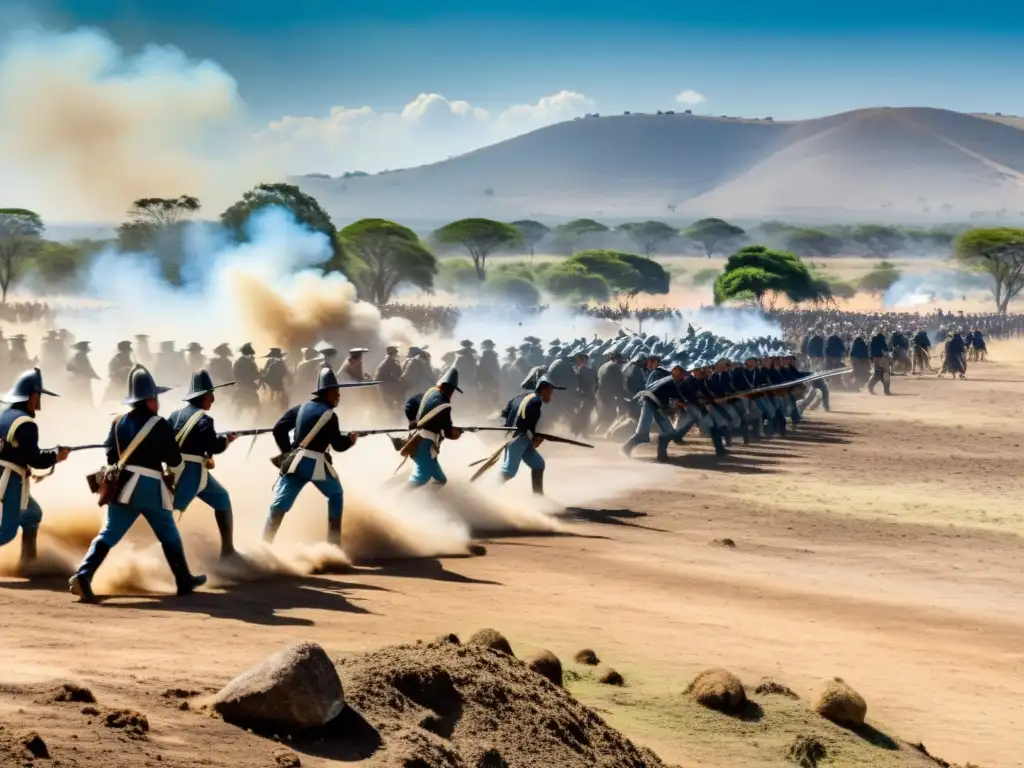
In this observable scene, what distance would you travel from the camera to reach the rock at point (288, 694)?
6.61 meters

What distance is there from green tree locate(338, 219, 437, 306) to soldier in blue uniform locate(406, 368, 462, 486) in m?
65.9

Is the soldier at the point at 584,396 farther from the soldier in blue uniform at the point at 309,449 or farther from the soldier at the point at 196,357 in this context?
the soldier in blue uniform at the point at 309,449

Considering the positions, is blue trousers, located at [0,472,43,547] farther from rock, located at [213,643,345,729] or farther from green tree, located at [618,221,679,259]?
green tree, located at [618,221,679,259]

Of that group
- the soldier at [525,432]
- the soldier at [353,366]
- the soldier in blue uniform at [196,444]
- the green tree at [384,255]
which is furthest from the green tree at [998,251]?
the soldier in blue uniform at [196,444]

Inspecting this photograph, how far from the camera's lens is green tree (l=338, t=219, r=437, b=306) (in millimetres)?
81750

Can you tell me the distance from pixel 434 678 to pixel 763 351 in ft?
90.2

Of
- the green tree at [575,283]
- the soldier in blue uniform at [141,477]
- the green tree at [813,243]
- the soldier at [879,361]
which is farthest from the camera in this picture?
the green tree at [813,243]

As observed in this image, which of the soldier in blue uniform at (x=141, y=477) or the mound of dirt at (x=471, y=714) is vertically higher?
the soldier in blue uniform at (x=141, y=477)

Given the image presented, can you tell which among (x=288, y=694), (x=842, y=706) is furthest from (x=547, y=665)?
(x=288, y=694)

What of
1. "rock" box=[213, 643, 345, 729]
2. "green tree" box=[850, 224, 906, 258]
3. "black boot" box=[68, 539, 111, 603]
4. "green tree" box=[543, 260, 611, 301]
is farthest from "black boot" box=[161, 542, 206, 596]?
"green tree" box=[850, 224, 906, 258]

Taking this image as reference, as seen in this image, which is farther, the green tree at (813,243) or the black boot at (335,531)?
the green tree at (813,243)

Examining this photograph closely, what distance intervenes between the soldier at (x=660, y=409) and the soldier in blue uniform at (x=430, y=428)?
8331mm

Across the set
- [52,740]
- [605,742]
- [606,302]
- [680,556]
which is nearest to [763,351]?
[680,556]

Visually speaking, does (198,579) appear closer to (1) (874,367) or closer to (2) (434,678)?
(2) (434,678)
